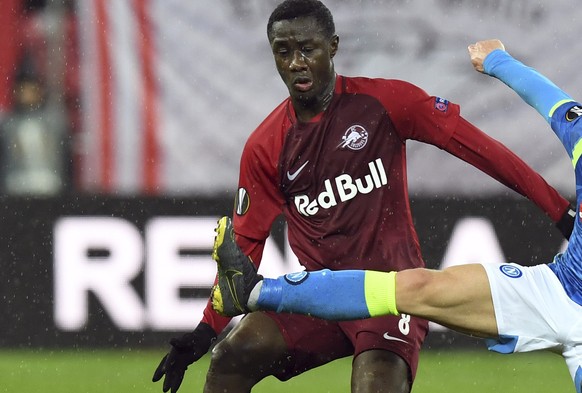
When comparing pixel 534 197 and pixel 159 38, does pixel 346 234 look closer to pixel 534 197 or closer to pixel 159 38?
pixel 534 197

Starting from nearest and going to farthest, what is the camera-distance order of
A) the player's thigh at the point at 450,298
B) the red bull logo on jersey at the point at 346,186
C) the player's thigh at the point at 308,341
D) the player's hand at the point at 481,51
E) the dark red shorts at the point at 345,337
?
the player's thigh at the point at 450,298
the dark red shorts at the point at 345,337
the player's thigh at the point at 308,341
the red bull logo on jersey at the point at 346,186
the player's hand at the point at 481,51

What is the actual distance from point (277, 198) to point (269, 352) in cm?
68

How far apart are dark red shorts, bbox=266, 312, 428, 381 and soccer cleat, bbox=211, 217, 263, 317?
368mm

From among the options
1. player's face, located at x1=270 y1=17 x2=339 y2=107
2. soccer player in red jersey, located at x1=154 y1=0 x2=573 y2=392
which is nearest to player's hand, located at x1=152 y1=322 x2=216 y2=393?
soccer player in red jersey, located at x1=154 y1=0 x2=573 y2=392

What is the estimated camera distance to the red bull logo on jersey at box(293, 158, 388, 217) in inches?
212

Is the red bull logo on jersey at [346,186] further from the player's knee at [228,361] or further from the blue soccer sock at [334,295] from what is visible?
the player's knee at [228,361]

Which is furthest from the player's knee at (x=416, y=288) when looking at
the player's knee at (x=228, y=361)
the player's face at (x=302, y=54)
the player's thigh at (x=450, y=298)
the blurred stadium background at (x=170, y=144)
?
the blurred stadium background at (x=170, y=144)

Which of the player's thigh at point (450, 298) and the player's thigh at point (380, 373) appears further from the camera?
the player's thigh at point (380, 373)

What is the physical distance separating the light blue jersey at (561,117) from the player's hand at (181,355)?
1.41m

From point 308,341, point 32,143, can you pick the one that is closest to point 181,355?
point 308,341

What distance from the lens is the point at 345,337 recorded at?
17.6 ft

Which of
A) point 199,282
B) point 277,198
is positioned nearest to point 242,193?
point 277,198

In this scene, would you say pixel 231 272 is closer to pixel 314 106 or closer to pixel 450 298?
pixel 450 298

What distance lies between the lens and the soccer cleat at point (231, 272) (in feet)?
16.1
